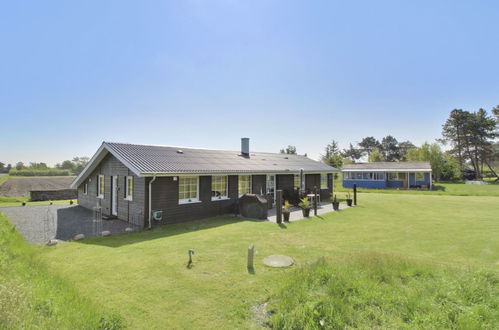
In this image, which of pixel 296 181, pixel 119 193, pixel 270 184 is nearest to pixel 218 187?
pixel 270 184

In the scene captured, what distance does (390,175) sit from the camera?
33656 millimetres

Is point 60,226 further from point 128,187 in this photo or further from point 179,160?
point 179,160

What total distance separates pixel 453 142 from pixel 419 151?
32.9 ft

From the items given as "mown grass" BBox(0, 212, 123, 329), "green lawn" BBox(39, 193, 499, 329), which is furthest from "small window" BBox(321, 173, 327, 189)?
"mown grass" BBox(0, 212, 123, 329)

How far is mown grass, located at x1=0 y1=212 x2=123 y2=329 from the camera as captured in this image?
10.2 feet

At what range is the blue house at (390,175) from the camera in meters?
31.5

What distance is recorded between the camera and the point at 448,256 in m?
6.26

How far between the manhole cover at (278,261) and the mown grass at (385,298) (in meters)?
0.74

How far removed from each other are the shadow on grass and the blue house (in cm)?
2862

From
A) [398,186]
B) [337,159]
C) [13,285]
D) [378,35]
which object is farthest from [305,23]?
[337,159]

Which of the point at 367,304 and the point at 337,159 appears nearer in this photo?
the point at 367,304

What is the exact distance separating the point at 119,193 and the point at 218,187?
197 inches

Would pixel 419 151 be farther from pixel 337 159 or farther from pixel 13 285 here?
pixel 13 285

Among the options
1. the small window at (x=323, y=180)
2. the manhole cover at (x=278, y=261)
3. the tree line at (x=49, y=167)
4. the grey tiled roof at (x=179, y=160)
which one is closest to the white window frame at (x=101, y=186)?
the grey tiled roof at (x=179, y=160)
